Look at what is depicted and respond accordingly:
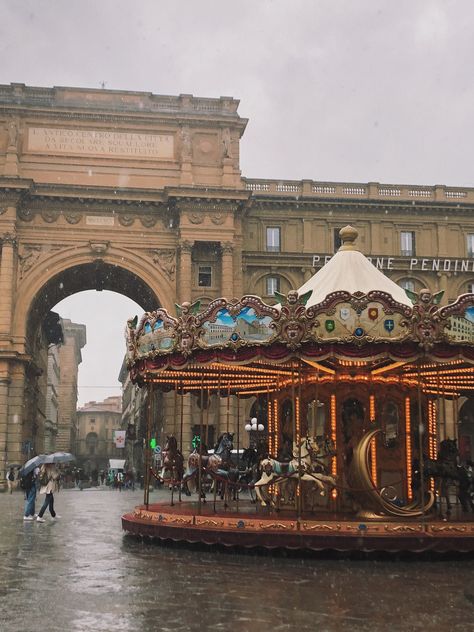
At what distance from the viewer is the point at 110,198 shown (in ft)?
143

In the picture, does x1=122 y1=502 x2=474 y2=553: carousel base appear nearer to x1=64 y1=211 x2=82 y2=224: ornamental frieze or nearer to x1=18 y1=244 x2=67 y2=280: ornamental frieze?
x1=18 y1=244 x2=67 y2=280: ornamental frieze

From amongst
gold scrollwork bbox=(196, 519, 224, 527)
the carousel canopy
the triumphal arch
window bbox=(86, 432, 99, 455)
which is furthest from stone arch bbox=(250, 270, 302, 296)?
window bbox=(86, 432, 99, 455)

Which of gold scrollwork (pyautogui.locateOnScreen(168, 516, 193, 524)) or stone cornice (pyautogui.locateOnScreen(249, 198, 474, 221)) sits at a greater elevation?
stone cornice (pyautogui.locateOnScreen(249, 198, 474, 221))

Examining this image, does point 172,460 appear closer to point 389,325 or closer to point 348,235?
point 348,235

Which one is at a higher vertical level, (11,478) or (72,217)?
(72,217)

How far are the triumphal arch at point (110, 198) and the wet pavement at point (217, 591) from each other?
28885 mm

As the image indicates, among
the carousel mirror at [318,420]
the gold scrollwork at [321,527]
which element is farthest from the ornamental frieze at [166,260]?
the gold scrollwork at [321,527]

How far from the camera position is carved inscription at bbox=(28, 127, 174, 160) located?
44312 mm

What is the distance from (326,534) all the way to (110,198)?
32.3 m

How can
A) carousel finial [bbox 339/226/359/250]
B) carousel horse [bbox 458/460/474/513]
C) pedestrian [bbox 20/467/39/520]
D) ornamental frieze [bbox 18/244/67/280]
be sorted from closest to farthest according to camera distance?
carousel horse [bbox 458/460/474/513], carousel finial [bbox 339/226/359/250], pedestrian [bbox 20/467/39/520], ornamental frieze [bbox 18/244/67/280]

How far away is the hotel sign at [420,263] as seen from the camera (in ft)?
152

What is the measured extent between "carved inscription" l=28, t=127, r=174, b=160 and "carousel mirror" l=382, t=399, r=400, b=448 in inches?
1166

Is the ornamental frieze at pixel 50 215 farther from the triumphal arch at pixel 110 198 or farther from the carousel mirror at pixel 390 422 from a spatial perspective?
the carousel mirror at pixel 390 422

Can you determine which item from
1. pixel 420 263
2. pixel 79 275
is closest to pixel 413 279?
pixel 420 263
